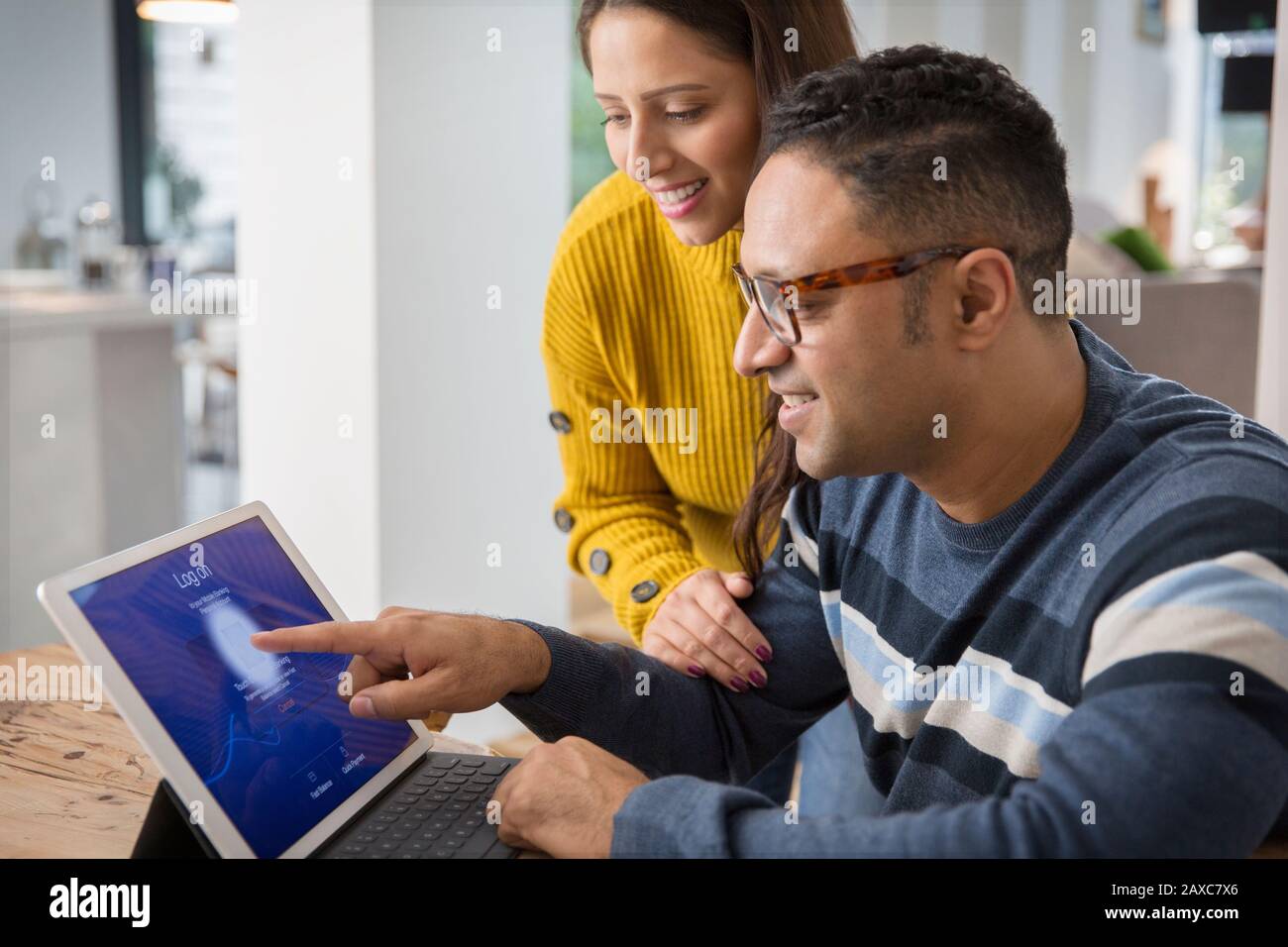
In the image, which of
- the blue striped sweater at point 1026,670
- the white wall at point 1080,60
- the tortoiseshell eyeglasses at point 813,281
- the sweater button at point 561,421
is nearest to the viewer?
the blue striped sweater at point 1026,670

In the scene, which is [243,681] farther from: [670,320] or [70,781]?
[670,320]

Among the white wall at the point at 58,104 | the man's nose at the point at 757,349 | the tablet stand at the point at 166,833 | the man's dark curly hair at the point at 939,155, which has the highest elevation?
the white wall at the point at 58,104

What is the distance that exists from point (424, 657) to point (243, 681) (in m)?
0.17

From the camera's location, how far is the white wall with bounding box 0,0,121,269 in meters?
6.21

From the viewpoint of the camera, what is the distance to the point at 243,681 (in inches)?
35.6

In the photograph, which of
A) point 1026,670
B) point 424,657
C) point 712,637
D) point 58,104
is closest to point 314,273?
point 712,637

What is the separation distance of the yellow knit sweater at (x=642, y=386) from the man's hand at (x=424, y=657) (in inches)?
17.6

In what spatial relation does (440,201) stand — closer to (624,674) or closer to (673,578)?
(673,578)

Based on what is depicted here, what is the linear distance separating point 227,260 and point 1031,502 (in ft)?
22.4

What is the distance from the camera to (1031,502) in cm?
102

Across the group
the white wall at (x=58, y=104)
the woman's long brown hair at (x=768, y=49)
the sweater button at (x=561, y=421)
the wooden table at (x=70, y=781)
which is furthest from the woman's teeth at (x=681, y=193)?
the white wall at (x=58, y=104)

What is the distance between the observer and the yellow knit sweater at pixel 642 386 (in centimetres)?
162

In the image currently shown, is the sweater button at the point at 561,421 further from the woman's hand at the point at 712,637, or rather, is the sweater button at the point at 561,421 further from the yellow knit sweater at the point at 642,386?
the woman's hand at the point at 712,637

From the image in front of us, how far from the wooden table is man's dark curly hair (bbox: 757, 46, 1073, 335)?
1.83 ft
